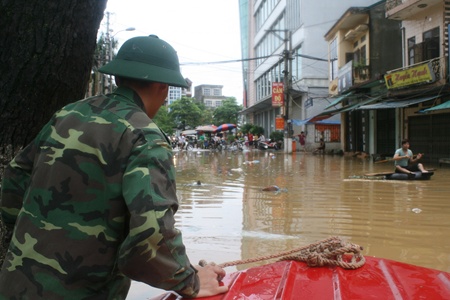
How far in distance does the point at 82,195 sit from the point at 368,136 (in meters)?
23.5

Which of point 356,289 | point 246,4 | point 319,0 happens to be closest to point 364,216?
point 356,289

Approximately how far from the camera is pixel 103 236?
4.69 feet

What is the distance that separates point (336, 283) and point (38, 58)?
1843 millimetres

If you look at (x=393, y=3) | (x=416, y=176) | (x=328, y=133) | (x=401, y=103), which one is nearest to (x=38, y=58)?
(x=416, y=176)

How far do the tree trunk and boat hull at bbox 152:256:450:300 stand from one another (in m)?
1.27

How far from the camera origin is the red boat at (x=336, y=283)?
2004 mm

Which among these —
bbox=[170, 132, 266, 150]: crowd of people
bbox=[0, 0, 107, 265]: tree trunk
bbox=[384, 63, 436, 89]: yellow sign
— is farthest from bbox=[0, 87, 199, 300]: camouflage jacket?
bbox=[170, 132, 266, 150]: crowd of people

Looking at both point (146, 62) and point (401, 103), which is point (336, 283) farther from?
point (401, 103)

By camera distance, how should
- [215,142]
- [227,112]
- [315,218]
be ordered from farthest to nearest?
[227,112] < [215,142] < [315,218]

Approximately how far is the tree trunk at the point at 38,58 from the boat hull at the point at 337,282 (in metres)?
1.27

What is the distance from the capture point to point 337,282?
85.1 inches

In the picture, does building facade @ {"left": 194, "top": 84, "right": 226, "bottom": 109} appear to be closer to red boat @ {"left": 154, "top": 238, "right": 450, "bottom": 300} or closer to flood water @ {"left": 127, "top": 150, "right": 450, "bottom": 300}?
flood water @ {"left": 127, "top": 150, "right": 450, "bottom": 300}

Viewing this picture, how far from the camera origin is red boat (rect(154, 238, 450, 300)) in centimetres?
200

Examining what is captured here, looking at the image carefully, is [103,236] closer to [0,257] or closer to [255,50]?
[0,257]
